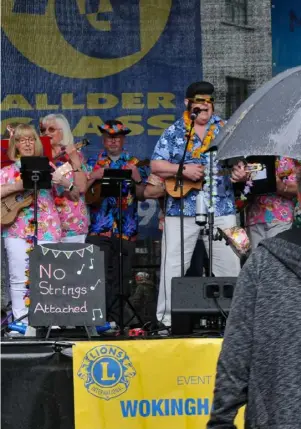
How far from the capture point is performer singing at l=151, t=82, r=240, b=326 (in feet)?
22.9

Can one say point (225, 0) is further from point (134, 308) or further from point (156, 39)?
point (134, 308)

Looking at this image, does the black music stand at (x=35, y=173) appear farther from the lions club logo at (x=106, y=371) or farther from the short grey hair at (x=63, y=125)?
the lions club logo at (x=106, y=371)

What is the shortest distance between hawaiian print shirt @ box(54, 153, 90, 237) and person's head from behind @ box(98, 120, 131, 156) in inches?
21.4

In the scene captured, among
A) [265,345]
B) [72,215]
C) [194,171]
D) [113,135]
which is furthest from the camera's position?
[113,135]

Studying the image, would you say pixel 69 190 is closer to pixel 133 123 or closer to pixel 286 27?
pixel 133 123

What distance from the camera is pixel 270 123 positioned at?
339 cm

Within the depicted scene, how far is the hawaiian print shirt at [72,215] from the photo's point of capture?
7.38 m

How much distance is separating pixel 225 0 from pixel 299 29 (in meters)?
0.66

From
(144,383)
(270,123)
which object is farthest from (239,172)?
(270,123)

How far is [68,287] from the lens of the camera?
19.6 ft

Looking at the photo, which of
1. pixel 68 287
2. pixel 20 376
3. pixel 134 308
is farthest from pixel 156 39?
pixel 20 376

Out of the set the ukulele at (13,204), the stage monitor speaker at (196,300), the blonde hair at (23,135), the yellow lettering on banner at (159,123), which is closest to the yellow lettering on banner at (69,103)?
the yellow lettering on banner at (159,123)

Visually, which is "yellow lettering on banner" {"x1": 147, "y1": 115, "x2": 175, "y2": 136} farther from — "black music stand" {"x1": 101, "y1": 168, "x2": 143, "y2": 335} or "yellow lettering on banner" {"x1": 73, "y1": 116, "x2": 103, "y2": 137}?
"black music stand" {"x1": 101, "y1": 168, "x2": 143, "y2": 335}

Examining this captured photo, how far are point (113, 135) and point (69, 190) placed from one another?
90cm
